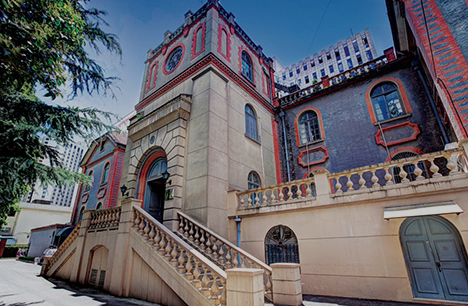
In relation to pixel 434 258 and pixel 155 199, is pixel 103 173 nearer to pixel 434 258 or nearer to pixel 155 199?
pixel 155 199

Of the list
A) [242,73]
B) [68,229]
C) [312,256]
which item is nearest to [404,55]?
[242,73]

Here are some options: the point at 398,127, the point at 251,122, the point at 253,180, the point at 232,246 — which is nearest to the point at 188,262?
the point at 232,246

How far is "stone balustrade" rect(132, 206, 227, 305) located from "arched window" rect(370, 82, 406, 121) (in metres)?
11.3

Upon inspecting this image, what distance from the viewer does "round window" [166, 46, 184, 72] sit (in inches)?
584

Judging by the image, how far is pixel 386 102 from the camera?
12.5 m

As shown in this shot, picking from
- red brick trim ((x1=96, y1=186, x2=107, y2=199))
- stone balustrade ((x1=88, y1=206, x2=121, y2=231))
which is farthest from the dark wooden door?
red brick trim ((x1=96, y1=186, x2=107, y2=199))

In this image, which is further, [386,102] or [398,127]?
[386,102]

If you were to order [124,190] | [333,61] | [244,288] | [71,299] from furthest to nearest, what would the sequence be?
[333,61] < [124,190] < [71,299] < [244,288]

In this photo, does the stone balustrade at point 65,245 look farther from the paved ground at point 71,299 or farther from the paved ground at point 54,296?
the paved ground at point 71,299

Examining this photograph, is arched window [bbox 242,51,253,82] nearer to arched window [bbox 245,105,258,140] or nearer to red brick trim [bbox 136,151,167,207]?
arched window [bbox 245,105,258,140]

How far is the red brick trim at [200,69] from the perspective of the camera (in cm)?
1223

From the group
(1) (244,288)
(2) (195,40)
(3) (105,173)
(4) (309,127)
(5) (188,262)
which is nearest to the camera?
(1) (244,288)

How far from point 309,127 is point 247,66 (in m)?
5.92

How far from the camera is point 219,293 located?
5.59 m
